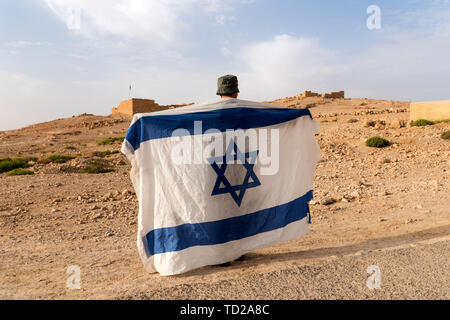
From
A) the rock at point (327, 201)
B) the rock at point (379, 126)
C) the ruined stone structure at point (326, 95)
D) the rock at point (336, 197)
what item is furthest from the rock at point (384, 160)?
the ruined stone structure at point (326, 95)

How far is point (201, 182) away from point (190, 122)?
63 cm

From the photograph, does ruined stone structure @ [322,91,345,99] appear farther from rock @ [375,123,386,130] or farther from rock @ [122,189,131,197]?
rock @ [122,189,131,197]

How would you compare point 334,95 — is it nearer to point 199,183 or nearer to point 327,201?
point 327,201

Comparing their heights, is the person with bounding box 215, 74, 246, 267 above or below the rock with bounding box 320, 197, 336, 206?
above

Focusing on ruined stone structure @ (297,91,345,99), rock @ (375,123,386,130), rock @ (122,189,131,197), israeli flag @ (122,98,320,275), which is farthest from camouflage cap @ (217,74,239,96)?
ruined stone structure @ (297,91,345,99)

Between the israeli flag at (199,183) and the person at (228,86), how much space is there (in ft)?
0.36

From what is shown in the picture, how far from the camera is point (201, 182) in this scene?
3.58 metres

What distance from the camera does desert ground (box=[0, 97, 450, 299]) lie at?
3305mm

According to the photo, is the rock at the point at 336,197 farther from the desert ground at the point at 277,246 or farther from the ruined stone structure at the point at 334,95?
the ruined stone structure at the point at 334,95

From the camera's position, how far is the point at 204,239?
3.59 meters

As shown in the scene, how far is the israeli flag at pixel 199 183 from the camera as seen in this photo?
3.53 metres

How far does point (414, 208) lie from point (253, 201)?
407 cm
